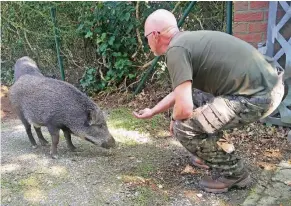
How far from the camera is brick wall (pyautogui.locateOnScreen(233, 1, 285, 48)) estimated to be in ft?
14.6

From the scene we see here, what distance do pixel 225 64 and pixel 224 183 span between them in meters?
1.12

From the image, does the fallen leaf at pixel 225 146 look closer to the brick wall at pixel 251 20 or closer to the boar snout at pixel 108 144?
the boar snout at pixel 108 144

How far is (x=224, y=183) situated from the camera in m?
3.32

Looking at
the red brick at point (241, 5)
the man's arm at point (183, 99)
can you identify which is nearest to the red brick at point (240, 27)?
the red brick at point (241, 5)

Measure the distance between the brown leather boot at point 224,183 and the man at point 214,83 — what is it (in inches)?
6.0

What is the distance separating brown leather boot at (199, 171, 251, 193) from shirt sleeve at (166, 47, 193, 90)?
1.08 metres

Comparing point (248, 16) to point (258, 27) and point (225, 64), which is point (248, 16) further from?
point (225, 64)

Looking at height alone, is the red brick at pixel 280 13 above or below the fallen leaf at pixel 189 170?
above

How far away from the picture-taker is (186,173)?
373 cm

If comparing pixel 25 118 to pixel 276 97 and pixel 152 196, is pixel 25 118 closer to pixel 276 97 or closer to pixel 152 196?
pixel 152 196

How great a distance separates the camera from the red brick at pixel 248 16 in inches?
176

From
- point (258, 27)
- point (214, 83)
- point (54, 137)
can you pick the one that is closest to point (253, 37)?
point (258, 27)

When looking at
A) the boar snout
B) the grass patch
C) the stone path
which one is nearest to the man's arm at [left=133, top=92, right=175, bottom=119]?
the boar snout

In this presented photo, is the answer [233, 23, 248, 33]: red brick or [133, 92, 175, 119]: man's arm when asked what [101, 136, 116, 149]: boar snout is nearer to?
[133, 92, 175, 119]: man's arm
